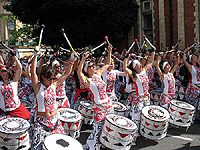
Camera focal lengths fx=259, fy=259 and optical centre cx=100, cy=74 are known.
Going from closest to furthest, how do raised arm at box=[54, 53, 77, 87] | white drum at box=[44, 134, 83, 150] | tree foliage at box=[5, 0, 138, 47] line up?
white drum at box=[44, 134, 83, 150]
raised arm at box=[54, 53, 77, 87]
tree foliage at box=[5, 0, 138, 47]

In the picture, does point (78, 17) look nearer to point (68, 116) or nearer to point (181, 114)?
point (181, 114)

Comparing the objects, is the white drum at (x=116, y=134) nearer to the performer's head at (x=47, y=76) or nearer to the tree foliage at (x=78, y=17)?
the performer's head at (x=47, y=76)

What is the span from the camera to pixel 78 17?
15055mm

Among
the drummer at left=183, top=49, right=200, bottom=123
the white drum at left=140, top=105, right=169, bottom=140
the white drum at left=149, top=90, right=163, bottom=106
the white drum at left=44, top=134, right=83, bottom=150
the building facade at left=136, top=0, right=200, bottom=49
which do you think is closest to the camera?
the white drum at left=44, top=134, right=83, bottom=150

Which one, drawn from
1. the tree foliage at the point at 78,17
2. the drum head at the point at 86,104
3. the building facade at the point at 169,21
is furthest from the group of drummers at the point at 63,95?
the tree foliage at the point at 78,17

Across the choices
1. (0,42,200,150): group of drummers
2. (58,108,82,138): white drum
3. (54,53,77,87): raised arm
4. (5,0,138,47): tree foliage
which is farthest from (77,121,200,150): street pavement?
(5,0,138,47): tree foliage

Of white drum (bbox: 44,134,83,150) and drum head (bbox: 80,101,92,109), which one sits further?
drum head (bbox: 80,101,92,109)

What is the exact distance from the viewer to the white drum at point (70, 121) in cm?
489

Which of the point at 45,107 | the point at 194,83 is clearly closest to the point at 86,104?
the point at 45,107

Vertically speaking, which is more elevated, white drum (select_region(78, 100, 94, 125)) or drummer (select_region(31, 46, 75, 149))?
drummer (select_region(31, 46, 75, 149))

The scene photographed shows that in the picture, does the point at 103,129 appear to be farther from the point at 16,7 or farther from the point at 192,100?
the point at 16,7

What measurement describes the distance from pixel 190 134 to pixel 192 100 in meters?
1.36

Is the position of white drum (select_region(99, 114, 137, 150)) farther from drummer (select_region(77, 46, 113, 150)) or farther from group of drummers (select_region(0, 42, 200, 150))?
drummer (select_region(77, 46, 113, 150))

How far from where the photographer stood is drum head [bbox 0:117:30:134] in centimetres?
394
